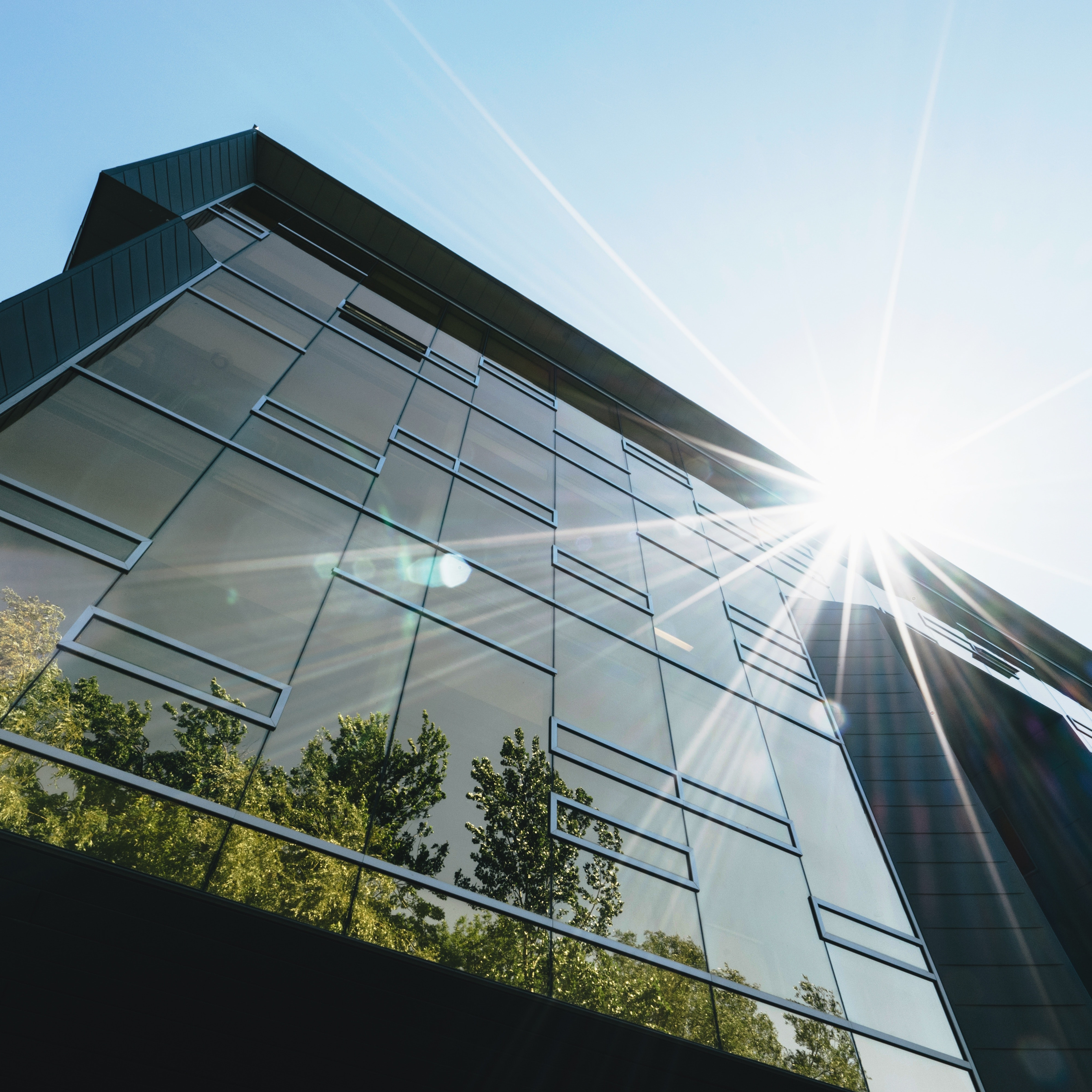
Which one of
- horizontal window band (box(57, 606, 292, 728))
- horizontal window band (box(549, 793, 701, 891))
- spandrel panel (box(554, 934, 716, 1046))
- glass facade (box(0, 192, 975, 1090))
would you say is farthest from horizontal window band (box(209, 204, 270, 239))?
spandrel panel (box(554, 934, 716, 1046))

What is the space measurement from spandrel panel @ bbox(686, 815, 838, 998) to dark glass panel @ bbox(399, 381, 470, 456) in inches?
249

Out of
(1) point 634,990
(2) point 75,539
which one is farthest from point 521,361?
(1) point 634,990

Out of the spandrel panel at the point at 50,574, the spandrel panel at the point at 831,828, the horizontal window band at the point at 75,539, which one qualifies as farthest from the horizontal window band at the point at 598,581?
the spandrel panel at the point at 50,574

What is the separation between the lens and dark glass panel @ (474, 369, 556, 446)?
1271 centimetres

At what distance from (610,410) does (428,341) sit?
16.7 ft

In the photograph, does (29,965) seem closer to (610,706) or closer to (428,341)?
(610,706)

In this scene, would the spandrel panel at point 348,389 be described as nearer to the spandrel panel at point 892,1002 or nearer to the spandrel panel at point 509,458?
the spandrel panel at point 509,458

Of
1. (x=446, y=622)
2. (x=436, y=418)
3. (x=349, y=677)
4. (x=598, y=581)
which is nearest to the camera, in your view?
(x=349, y=677)

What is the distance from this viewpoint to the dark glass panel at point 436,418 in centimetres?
1038

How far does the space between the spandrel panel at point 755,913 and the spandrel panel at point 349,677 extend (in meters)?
3.67

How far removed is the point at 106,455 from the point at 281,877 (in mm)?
4281

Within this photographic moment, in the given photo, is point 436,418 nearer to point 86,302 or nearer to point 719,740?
point 86,302

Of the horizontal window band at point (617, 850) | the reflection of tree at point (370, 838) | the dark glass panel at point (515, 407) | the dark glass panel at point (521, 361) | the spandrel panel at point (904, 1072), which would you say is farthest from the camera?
the dark glass panel at point (521, 361)

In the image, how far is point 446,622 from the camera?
770cm
